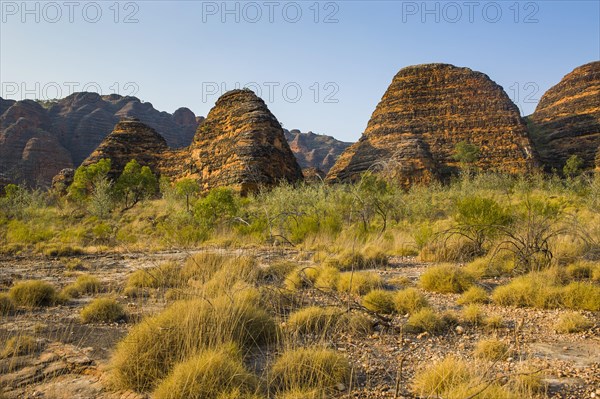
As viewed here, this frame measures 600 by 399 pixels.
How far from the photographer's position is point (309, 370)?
2713 mm

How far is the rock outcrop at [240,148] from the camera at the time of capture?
35.1 m

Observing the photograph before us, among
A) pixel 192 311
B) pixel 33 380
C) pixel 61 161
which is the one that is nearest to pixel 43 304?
pixel 33 380

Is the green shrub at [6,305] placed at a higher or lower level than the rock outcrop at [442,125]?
lower

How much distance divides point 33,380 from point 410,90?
5746 centimetres

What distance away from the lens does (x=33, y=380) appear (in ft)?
9.26

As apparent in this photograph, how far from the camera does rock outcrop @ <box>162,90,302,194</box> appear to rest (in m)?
35.1

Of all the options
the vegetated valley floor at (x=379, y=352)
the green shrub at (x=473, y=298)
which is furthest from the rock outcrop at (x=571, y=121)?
the vegetated valley floor at (x=379, y=352)

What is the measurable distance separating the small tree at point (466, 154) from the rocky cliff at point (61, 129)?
65890 mm

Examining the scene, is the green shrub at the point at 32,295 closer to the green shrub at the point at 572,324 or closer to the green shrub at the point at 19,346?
the green shrub at the point at 19,346

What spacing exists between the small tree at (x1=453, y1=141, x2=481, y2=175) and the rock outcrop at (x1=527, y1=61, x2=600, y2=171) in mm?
10094

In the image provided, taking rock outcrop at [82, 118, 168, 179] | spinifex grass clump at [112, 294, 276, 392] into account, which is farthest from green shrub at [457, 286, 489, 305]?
rock outcrop at [82, 118, 168, 179]

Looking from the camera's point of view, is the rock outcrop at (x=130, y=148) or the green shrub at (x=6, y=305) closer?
the green shrub at (x=6, y=305)

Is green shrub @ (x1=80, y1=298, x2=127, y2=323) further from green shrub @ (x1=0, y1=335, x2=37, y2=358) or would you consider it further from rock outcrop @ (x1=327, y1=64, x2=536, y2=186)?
rock outcrop @ (x1=327, y1=64, x2=536, y2=186)

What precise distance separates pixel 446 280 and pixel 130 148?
52591 millimetres
